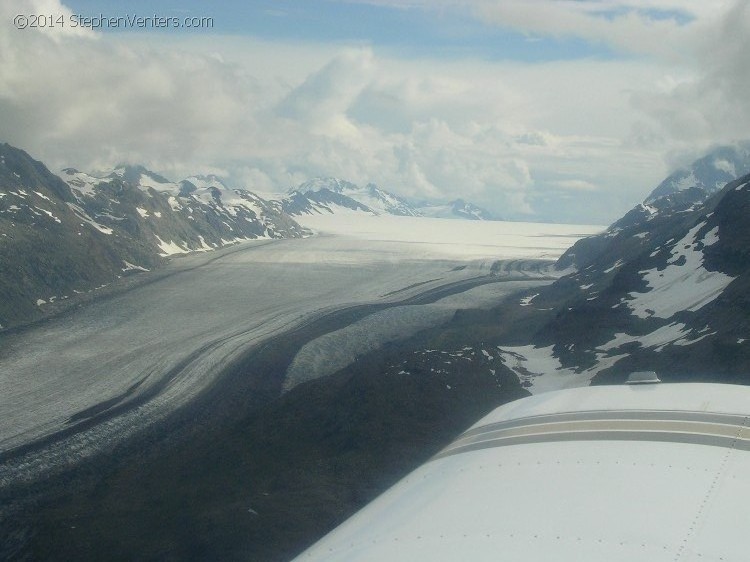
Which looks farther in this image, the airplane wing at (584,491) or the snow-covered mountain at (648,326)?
the snow-covered mountain at (648,326)

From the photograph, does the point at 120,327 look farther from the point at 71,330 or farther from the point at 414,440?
the point at 414,440

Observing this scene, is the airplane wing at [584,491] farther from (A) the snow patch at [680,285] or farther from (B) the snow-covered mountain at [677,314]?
(A) the snow patch at [680,285]

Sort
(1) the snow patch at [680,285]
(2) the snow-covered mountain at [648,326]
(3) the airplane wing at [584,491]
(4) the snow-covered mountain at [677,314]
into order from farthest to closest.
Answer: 1. (1) the snow patch at [680,285]
2. (2) the snow-covered mountain at [648,326]
3. (4) the snow-covered mountain at [677,314]
4. (3) the airplane wing at [584,491]

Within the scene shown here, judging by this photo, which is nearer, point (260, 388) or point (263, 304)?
point (260, 388)

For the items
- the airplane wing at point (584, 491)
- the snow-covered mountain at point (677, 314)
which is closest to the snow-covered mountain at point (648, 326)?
the snow-covered mountain at point (677, 314)

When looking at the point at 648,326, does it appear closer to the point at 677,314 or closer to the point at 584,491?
the point at 677,314

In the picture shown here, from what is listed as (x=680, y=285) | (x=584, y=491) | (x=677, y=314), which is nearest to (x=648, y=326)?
(x=677, y=314)

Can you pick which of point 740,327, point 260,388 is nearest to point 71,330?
point 260,388

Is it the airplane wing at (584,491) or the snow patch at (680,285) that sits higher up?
the airplane wing at (584,491)
